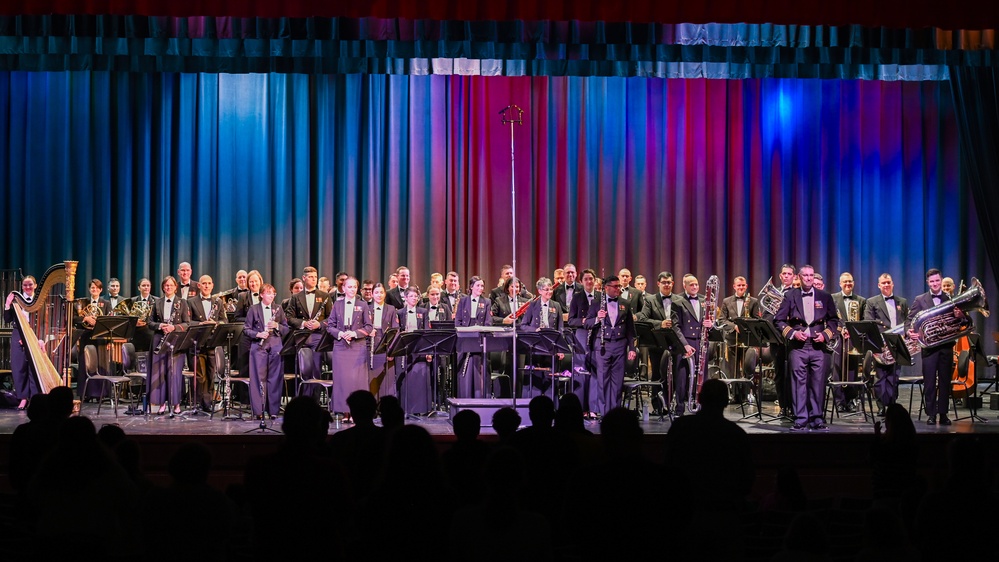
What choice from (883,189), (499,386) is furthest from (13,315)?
(883,189)

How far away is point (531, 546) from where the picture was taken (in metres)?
3.88

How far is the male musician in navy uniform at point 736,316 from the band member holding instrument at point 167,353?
7064mm

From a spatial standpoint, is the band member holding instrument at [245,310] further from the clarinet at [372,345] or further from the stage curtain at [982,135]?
the stage curtain at [982,135]

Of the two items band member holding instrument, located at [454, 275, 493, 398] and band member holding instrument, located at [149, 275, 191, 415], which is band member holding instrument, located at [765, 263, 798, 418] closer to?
band member holding instrument, located at [454, 275, 493, 398]

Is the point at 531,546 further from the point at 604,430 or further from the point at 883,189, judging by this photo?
the point at 883,189

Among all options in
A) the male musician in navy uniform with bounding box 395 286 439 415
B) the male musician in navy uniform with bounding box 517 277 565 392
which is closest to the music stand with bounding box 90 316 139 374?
the male musician in navy uniform with bounding box 395 286 439 415

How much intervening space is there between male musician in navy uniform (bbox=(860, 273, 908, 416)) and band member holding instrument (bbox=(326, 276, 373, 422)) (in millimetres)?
6183

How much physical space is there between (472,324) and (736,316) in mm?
3909

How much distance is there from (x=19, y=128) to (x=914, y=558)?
54.1 feet

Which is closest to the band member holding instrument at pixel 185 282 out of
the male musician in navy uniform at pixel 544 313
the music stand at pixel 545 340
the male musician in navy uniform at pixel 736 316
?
the male musician in navy uniform at pixel 544 313

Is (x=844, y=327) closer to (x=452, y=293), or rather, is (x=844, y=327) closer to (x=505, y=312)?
(x=505, y=312)

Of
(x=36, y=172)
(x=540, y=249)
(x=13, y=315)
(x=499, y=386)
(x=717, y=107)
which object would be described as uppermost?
(x=717, y=107)

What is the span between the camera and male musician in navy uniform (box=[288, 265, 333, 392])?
12.8m

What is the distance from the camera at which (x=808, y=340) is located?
36.9 ft
